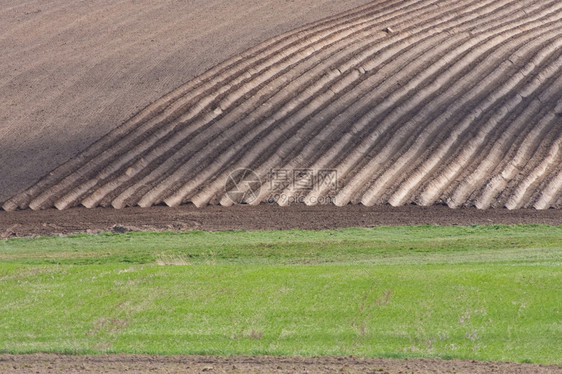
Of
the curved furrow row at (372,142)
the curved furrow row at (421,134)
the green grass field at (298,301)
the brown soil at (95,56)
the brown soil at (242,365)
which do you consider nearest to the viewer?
the brown soil at (242,365)

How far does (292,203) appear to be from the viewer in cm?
2367

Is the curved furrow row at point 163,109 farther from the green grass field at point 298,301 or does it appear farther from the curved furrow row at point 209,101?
the green grass field at point 298,301

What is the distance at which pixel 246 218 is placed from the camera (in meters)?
22.8

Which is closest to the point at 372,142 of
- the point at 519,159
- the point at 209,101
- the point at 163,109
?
the point at 519,159

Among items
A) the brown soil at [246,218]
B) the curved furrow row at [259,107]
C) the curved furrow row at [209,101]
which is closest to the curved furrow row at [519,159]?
the brown soil at [246,218]

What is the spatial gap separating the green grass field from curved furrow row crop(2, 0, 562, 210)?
4.74 meters

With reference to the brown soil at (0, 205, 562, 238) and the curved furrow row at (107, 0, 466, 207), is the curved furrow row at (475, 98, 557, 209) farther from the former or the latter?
the curved furrow row at (107, 0, 466, 207)

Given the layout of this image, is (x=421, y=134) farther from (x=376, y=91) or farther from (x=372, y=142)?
(x=376, y=91)

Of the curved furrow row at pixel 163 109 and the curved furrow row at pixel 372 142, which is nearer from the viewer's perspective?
the curved furrow row at pixel 372 142

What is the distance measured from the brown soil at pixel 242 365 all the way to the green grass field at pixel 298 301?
0.23 meters

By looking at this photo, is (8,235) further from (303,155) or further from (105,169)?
(303,155)

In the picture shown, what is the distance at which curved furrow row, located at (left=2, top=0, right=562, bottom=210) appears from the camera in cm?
2434

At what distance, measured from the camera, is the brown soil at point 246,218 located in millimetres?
22156

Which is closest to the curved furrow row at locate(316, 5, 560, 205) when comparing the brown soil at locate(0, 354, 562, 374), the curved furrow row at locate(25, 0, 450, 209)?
the curved furrow row at locate(25, 0, 450, 209)
